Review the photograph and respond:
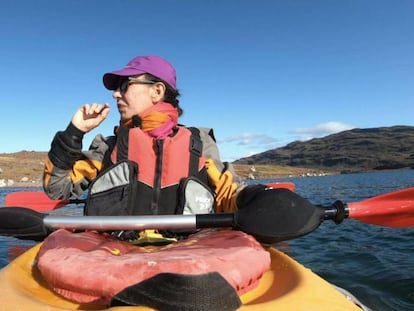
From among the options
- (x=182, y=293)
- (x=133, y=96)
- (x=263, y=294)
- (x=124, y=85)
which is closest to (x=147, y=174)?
(x=133, y=96)

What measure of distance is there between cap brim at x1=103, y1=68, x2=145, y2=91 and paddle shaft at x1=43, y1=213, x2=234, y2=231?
1393mm

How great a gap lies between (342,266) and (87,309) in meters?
4.61

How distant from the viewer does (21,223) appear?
2.75 m

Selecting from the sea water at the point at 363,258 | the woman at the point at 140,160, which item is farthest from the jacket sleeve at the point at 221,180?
the sea water at the point at 363,258

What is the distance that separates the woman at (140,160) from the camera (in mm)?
3037

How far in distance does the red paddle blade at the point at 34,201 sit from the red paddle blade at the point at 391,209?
135 inches

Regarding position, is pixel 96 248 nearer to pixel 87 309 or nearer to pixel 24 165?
pixel 87 309

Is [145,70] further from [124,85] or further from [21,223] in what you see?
[21,223]

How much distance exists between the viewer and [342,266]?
17.9 ft

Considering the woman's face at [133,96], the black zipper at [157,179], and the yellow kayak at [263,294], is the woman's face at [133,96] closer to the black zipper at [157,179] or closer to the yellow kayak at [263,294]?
the black zipper at [157,179]

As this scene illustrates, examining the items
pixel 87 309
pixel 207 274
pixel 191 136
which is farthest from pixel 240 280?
pixel 191 136

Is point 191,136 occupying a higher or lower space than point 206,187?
higher

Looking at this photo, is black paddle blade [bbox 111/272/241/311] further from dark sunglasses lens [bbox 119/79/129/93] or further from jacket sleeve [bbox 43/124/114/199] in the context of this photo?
dark sunglasses lens [bbox 119/79/129/93]

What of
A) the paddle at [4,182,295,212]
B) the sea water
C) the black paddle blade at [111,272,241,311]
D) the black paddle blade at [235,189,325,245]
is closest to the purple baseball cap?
the black paddle blade at [235,189,325,245]
